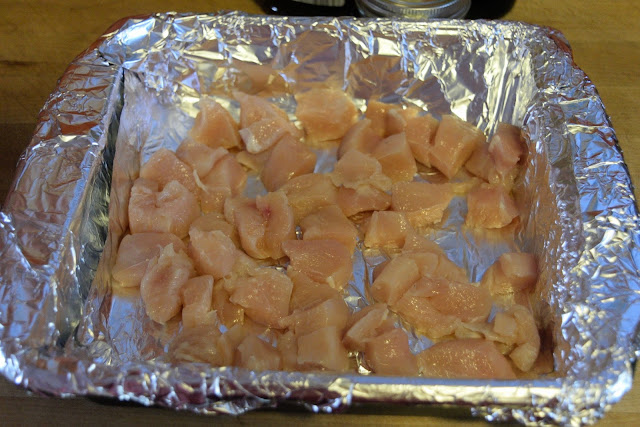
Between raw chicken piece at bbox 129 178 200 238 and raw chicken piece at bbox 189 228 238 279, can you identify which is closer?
raw chicken piece at bbox 189 228 238 279

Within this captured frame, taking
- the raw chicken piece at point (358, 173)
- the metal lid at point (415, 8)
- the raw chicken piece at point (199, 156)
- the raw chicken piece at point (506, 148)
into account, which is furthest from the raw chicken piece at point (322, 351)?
the metal lid at point (415, 8)

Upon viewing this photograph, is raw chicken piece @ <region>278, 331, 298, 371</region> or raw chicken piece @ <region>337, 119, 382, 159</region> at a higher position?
raw chicken piece @ <region>337, 119, 382, 159</region>

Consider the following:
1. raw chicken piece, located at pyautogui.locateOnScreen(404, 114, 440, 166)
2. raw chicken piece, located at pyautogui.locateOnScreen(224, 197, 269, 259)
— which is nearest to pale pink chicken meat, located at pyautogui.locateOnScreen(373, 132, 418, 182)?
raw chicken piece, located at pyautogui.locateOnScreen(404, 114, 440, 166)

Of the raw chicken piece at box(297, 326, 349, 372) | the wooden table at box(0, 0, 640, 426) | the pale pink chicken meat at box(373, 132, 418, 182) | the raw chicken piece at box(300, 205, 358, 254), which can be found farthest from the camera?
the wooden table at box(0, 0, 640, 426)

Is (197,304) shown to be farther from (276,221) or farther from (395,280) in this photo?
(395,280)

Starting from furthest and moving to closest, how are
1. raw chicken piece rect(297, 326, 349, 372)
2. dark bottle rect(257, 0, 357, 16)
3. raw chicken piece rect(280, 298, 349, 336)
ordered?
1. dark bottle rect(257, 0, 357, 16)
2. raw chicken piece rect(280, 298, 349, 336)
3. raw chicken piece rect(297, 326, 349, 372)

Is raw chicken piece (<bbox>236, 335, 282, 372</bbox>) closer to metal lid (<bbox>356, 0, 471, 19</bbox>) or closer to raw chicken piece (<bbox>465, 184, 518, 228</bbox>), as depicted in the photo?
raw chicken piece (<bbox>465, 184, 518, 228</bbox>)

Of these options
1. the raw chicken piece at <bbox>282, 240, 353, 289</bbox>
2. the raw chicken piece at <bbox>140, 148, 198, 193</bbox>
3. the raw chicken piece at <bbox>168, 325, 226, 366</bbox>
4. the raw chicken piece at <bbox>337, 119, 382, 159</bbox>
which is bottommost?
the raw chicken piece at <bbox>168, 325, 226, 366</bbox>

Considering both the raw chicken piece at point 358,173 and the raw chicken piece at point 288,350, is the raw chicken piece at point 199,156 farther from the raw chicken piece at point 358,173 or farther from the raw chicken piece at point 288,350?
the raw chicken piece at point 288,350
